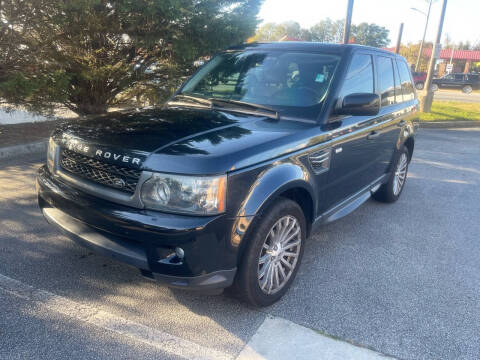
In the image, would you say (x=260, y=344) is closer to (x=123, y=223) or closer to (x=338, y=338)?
(x=338, y=338)

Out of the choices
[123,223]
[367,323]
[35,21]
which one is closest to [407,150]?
[367,323]

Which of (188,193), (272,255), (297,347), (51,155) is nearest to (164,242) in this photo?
(188,193)

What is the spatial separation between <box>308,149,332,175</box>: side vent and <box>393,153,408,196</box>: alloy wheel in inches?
92.5

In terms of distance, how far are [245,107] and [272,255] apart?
1.32 m

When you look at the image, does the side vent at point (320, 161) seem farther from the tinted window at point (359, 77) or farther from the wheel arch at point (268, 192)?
the tinted window at point (359, 77)

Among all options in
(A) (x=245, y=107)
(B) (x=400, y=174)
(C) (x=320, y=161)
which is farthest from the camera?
(B) (x=400, y=174)

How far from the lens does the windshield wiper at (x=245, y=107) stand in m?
3.36

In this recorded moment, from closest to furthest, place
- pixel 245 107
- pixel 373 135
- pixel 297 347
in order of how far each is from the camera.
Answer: pixel 297 347 < pixel 245 107 < pixel 373 135

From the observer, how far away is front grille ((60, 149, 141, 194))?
8.16ft

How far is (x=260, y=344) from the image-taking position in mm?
2557

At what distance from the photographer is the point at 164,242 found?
91.7 inches

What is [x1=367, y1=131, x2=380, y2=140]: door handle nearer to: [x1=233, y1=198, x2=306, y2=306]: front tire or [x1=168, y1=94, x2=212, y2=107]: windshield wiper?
[x1=233, y1=198, x2=306, y2=306]: front tire

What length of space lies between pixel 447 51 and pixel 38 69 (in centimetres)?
5943

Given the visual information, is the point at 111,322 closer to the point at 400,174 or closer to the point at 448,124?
the point at 400,174
